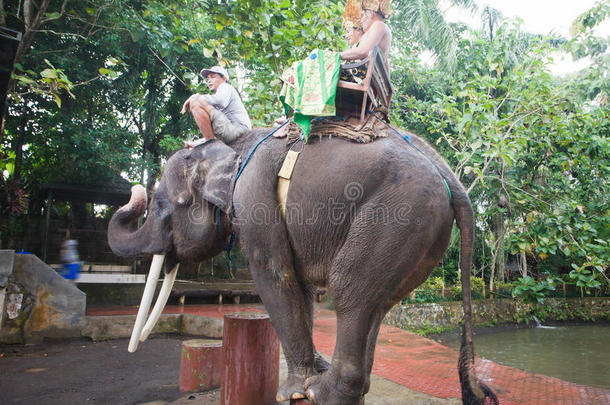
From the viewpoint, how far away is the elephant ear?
2.42 m

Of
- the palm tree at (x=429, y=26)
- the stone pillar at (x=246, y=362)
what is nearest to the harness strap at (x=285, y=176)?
the stone pillar at (x=246, y=362)

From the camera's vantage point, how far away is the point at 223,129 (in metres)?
2.69

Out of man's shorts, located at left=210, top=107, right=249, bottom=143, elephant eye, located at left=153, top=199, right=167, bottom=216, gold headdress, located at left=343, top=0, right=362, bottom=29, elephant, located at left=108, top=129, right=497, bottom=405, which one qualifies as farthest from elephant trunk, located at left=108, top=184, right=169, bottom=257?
gold headdress, located at left=343, top=0, right=362, bottom=29

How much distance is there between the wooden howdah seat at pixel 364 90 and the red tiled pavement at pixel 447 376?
2.89 meters

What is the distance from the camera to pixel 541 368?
7.20 metres

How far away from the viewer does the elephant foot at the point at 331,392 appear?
1.83 meters

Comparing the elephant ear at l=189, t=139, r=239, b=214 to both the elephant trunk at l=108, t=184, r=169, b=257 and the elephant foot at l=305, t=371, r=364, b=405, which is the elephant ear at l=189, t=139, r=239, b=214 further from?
the elephant foot at l=305, t=371, r=364, b=405

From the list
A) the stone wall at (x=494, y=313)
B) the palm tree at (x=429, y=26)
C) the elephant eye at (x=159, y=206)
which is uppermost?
the palm tree at (x=429, y=26)

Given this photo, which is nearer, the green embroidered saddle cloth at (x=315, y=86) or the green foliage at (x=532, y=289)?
the green embroidered saddle cloth at (x=315, y=86)

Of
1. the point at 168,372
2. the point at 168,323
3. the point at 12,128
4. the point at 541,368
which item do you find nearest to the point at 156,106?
the point at 12,128

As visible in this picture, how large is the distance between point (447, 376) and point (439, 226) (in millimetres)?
3618

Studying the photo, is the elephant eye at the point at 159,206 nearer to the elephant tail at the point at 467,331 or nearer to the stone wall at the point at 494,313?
→ the elephant tail at the point at 467,331

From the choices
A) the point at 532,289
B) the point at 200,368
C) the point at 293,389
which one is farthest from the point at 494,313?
the point at 293,389

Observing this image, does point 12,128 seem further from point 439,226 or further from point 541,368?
point 541,368
